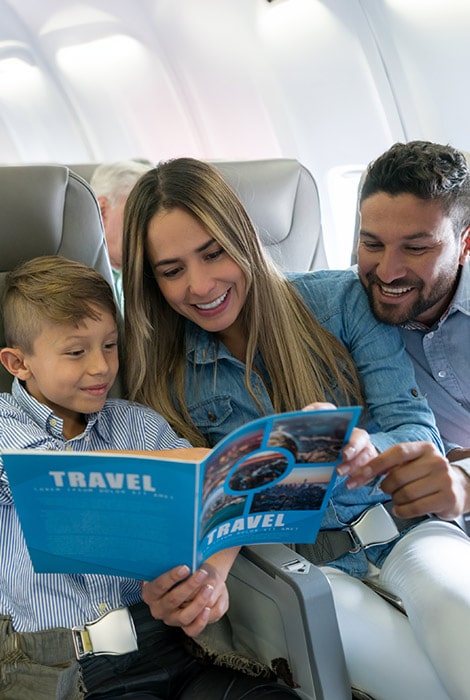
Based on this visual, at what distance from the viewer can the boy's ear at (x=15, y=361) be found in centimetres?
187

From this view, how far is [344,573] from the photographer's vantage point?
192cm

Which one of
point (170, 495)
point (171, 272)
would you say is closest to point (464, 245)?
point (171, 272)

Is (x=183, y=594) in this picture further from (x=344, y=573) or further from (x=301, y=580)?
(x=344, y=573)

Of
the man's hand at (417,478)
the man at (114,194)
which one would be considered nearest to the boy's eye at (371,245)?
the man's hand at (417,478)

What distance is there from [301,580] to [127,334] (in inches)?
29.8

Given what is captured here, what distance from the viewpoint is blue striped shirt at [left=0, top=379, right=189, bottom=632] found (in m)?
1.64

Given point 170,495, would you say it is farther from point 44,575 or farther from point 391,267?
point 391,267

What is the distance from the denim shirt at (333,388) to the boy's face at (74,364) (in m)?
0.30

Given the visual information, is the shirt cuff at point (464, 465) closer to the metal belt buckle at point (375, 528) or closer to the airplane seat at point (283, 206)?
the metal belt buckle at point (375, 528)

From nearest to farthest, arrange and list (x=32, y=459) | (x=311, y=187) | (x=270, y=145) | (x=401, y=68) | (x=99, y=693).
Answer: (x=32, y=459), (x=99, y=693), (x=311, y=187), (x=401, y=68), (x=270, y=145)

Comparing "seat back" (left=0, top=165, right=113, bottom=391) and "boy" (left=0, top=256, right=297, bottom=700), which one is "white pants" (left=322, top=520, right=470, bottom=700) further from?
"seat back" (left=0, top=165, right=113, bottom=391)

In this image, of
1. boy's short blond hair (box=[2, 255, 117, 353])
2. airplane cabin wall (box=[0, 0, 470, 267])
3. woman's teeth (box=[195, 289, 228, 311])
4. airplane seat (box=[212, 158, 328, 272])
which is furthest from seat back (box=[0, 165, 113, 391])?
airplane cabin wall (box=[0, 0, 470, 267])

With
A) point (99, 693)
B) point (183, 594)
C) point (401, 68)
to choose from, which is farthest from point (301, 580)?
point (401, 68)

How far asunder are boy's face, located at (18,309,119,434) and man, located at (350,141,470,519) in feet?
2.22
